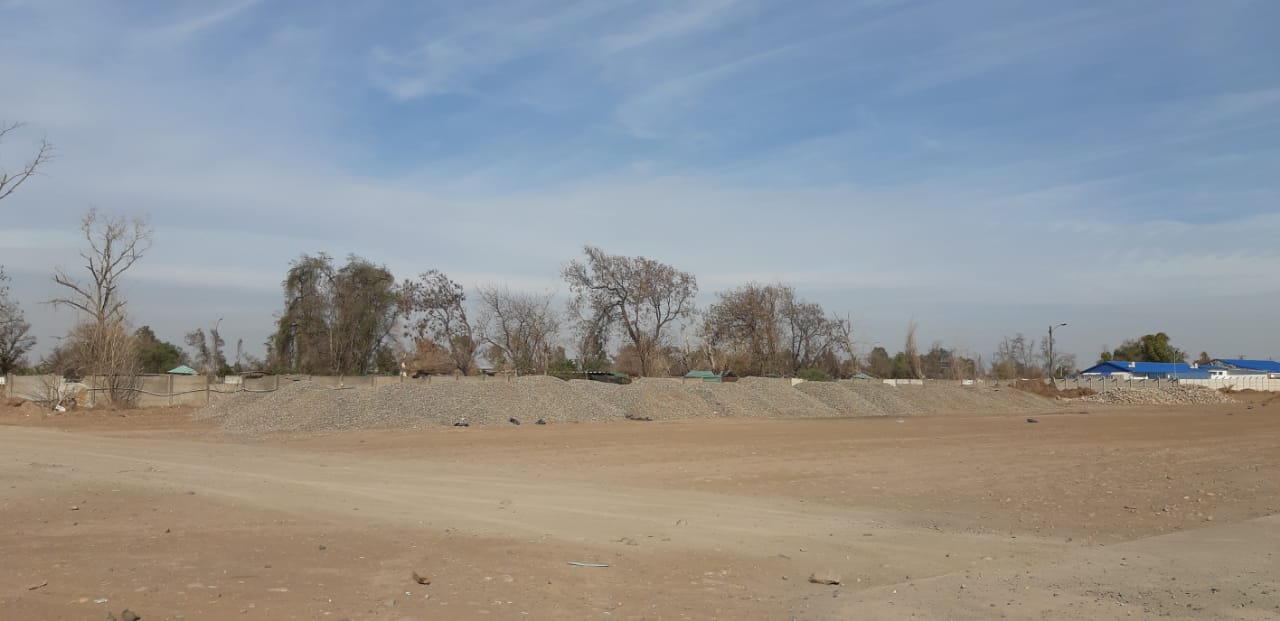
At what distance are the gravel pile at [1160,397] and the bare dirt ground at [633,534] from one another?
61535 millimetres

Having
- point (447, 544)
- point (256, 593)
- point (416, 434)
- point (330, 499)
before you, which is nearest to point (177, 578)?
point (256, 593)

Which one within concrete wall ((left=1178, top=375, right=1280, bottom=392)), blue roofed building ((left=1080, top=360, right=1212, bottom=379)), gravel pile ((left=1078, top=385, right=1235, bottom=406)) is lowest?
gravel pile ((left=1078, top=385, right=1235, bottom=406))

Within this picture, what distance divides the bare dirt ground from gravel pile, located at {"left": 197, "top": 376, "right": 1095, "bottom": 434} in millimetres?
11439

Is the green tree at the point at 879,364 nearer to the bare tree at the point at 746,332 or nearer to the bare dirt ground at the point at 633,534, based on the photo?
the bare tree at the point at 746,332

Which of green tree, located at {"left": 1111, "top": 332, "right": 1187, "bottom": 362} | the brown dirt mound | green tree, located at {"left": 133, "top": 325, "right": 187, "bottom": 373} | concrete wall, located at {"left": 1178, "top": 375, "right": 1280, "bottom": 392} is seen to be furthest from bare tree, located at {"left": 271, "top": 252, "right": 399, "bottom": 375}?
green tree, located at {"left": 1111, "top": 332, "right": 1187, "bottom": 362}

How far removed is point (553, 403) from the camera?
143 feet

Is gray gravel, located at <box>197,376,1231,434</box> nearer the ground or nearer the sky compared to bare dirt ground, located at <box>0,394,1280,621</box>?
nearer the sky

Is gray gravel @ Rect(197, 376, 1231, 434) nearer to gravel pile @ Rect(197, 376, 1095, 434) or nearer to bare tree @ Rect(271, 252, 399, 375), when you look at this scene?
gravel pile @ Rect(197, 376, 1095, 434)

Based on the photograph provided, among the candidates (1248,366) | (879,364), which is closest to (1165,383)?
(879,364)

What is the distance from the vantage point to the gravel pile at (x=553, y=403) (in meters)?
36.8

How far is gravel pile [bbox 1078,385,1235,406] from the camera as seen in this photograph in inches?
3155

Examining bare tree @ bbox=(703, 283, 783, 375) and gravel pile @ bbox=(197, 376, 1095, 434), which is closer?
gravel pile @ bbox=(197, 376, 1095, 434)

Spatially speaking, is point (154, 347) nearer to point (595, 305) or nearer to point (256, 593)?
point (595, 305)

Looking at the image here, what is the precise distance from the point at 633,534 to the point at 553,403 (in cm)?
3156
